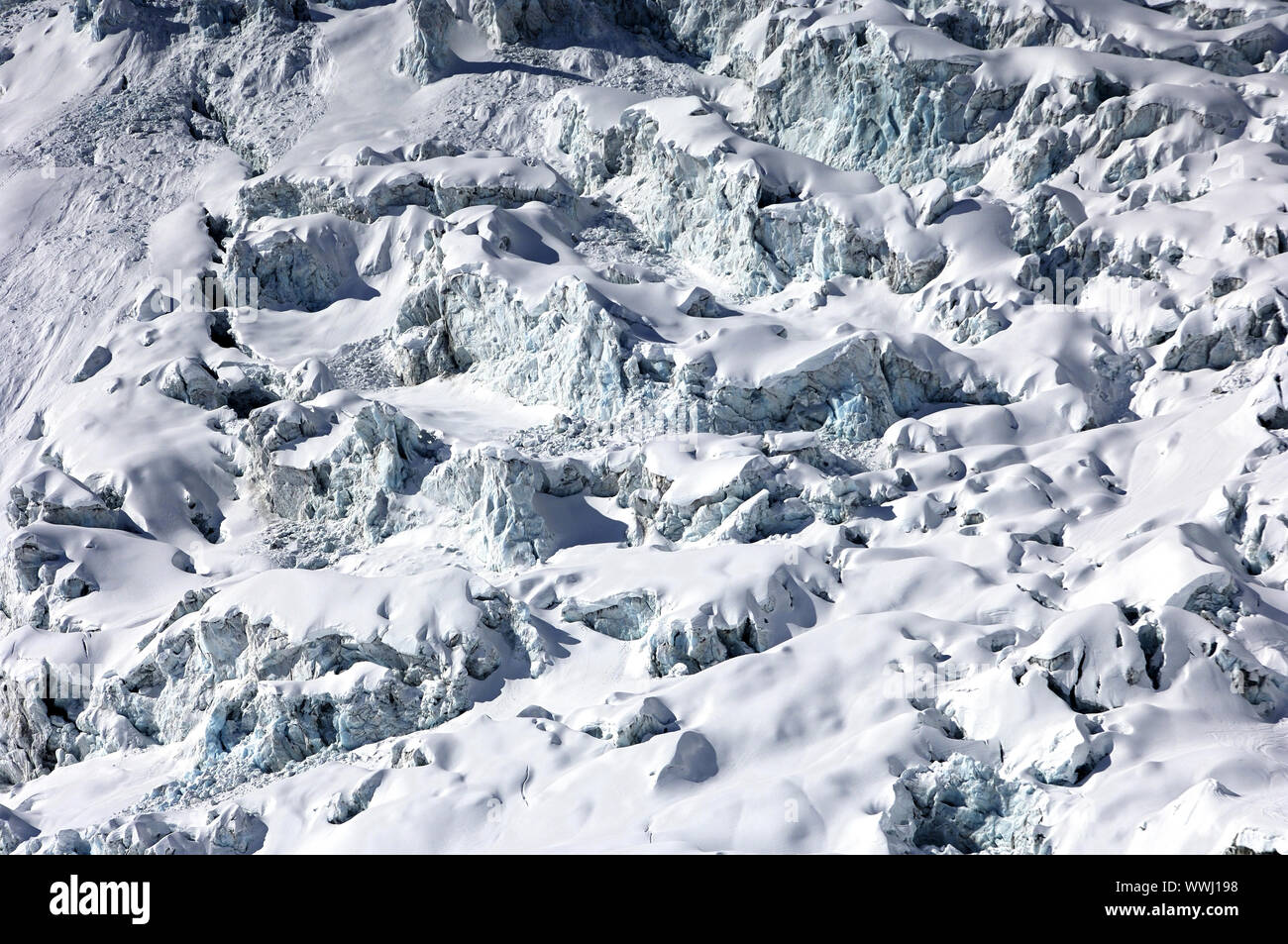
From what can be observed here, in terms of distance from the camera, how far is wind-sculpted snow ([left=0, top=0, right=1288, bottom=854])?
31.2 m

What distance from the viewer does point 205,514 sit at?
146 ft

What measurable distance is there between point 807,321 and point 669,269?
6602 millimetres

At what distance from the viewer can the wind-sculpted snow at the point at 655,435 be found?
3125cm

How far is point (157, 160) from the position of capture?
60750 millimetres

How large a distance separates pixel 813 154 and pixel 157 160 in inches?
1107

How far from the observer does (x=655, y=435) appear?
43.2m

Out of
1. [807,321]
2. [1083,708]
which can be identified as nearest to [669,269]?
[807,321]

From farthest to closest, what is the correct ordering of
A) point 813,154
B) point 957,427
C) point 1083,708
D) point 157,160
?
1. point 157,160
2. point 813,154
3. point 957,427
4. point 1083,708

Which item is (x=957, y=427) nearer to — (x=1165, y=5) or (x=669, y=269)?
(x=669, y=269)

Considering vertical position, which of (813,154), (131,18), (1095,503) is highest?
(131,18)

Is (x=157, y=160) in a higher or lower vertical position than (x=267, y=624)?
higher

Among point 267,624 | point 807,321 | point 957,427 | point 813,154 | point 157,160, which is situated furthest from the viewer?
point 157,160

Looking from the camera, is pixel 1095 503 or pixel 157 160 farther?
pixel 157 160

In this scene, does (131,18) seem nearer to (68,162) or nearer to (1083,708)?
(68,162)
